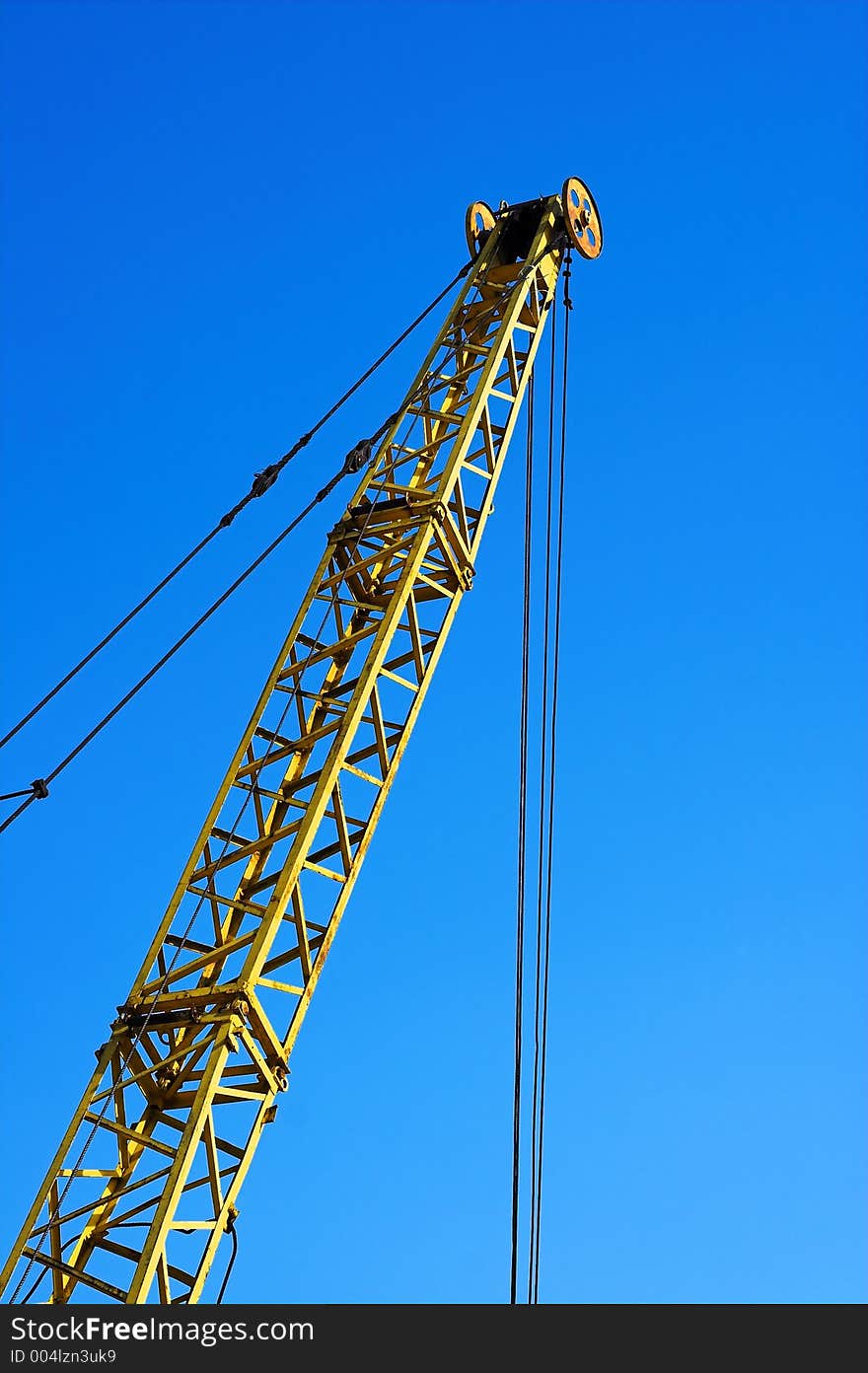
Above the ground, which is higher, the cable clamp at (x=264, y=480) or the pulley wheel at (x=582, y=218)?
the pulley wheel at (x=582, y=218)

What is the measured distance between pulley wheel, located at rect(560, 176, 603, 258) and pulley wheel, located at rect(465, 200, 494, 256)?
4.63 feet

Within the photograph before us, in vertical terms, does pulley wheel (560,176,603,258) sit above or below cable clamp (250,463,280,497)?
above

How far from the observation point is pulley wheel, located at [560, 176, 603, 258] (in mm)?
28594

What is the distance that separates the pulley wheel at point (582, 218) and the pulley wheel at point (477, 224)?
55.5 inches

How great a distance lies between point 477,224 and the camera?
1158 inches

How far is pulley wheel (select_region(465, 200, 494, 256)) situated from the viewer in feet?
95.6

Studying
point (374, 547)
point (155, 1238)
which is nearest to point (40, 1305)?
point (155, 1238)

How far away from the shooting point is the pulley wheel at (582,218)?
28.6 meters

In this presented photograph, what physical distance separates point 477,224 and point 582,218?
1817 millimetres

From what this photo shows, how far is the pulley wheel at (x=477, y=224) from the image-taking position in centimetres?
2912

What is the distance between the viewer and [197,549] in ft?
85.7

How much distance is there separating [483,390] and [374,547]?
3.30m

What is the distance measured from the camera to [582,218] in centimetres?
2916
